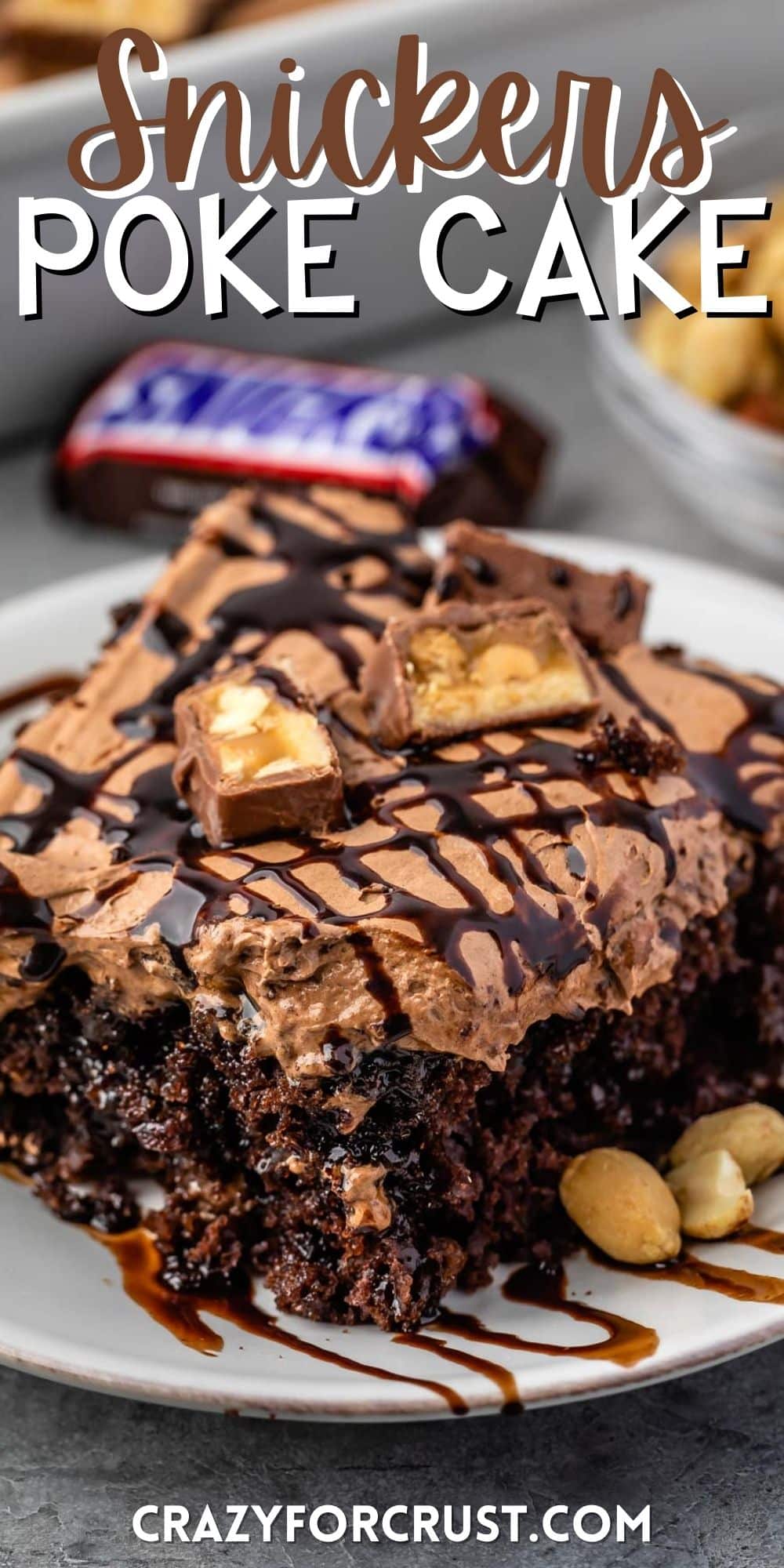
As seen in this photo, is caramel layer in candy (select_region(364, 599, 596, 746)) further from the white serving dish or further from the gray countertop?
the white serving dish

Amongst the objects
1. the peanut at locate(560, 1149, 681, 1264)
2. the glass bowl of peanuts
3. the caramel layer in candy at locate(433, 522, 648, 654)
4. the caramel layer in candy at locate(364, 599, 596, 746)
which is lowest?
the peanut at locate(560, 1149, 681, 1264)

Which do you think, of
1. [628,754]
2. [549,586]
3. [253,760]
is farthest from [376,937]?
[549,586]

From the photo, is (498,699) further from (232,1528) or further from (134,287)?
(134,287)

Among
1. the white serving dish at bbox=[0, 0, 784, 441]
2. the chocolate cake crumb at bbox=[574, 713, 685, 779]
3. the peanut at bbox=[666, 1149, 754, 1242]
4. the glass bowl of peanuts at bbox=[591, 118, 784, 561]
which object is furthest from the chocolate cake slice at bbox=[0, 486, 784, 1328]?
the white serving dish at bbox=[0, 0, 784, 441]

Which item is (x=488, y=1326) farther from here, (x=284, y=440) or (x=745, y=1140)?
(x=284, y=440)

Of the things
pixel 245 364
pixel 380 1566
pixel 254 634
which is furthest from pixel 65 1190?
pixel 245 364

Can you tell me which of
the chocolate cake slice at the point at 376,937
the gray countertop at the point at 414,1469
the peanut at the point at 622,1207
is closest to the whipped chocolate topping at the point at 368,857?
the chocolate cake slice at the point at 376,937

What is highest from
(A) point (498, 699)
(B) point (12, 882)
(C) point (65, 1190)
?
(A) point (498, 699)
